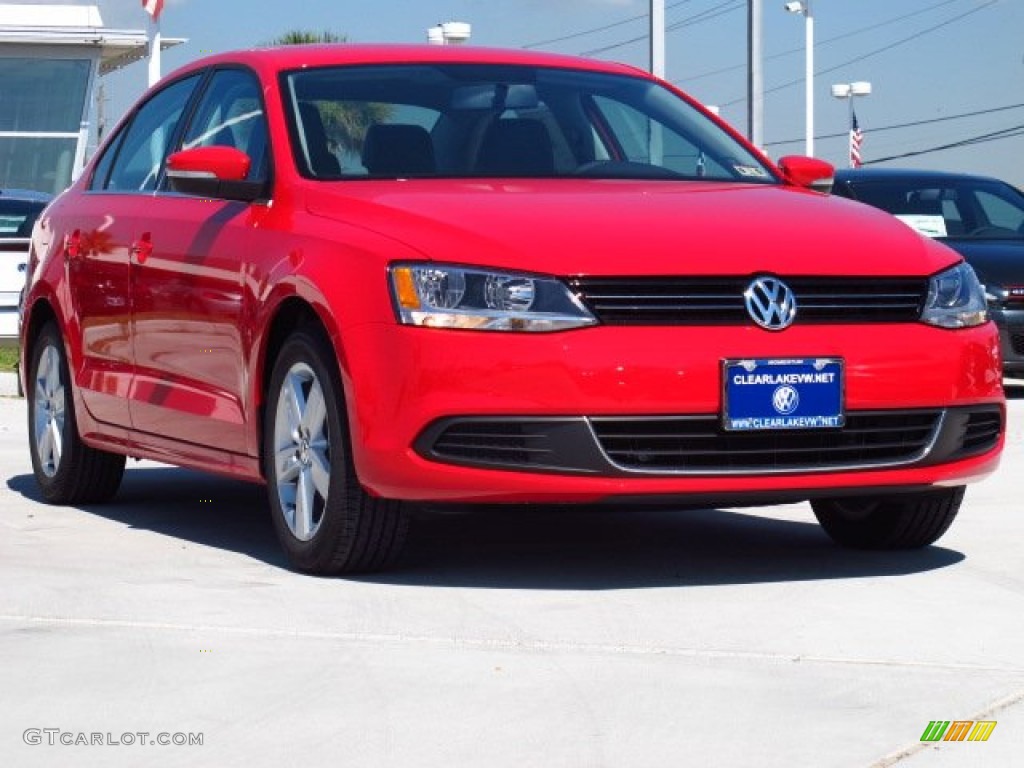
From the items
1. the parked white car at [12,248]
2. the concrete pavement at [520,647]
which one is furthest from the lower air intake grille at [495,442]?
the parked white car at [12,248]

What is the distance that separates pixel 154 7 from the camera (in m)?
25.5

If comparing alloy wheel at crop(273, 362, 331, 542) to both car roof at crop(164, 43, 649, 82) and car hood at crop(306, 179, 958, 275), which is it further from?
car roof at crop(164, 43, 649, 82)

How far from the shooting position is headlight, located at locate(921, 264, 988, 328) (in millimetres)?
6938

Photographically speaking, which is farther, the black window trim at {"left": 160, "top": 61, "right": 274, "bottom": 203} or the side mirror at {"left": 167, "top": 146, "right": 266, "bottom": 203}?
the black window trim at {"left": 160, "top": 61, "right": 274, "bottom": 203}

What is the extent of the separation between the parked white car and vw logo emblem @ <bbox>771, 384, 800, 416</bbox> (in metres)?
15.1

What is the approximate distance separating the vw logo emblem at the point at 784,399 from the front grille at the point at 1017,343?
9.24 meters

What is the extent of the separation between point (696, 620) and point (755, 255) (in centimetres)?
110

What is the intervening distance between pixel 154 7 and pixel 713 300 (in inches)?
777

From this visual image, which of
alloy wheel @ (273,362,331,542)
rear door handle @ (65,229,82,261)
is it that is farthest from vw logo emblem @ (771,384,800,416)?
rear door handle @ (65,229,82,261)

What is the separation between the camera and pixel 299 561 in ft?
23.2

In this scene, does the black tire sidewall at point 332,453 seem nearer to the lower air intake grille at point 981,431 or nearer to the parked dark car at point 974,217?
the lower air intake grille at point 981,431

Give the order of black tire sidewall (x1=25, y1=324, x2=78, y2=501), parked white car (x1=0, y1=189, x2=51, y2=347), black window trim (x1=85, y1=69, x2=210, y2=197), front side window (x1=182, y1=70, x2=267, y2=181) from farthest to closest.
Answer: parked white car (x1=0, y1=189, x2=51, y2=347), black tire sidewall (x1=25, y1=324, x2=78, y2=501), black window trim (x1=85, y1=69, x2=210, y2=197), front side window (x1=182, y1=70, x2=267, y2=181)

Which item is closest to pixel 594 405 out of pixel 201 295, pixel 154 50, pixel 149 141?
pixel 201 295

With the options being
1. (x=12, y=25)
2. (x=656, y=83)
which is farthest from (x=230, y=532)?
(x=12, y=25)
